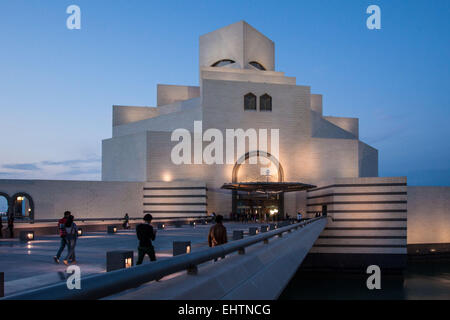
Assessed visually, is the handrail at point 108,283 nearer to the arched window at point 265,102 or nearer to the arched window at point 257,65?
the arched window at point 265,102

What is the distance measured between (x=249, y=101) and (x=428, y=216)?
2361cm

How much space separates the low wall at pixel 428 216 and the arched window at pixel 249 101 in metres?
19.7

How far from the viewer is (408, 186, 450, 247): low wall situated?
48.4 m

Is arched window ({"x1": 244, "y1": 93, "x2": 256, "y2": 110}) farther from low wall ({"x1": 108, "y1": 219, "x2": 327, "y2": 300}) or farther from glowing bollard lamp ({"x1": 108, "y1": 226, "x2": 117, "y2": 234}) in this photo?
low wall ({"x1": 108, "y1": 219, "x2": 327, "y2": 300})

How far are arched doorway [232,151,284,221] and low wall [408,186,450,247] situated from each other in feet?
46.4

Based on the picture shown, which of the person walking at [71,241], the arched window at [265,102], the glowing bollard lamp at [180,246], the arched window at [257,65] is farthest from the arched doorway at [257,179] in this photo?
the glowing bollard lamp at [180,246]

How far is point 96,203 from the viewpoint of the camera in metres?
44.4

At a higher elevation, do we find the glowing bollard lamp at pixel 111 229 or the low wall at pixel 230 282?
the low wall at pixel 230 282

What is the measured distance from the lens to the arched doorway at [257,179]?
51.3 metres

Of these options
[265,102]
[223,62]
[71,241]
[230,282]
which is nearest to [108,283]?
[230,282]

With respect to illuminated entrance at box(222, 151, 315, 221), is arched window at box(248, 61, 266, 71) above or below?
above

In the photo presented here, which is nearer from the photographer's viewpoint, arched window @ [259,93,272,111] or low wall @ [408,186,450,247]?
low wall @ [408,186,450,247]

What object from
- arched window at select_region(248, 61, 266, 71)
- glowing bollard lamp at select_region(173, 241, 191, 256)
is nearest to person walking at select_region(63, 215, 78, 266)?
glowing bollard lamp at select_region(173, 241, 191, 256)

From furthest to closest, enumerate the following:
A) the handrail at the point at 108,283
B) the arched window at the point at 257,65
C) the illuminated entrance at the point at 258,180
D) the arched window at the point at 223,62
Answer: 1. the arched window at the point at 257,65
2. the arched window at the point at 223,62
3. the illuminated entrance at the point at 258,180
4. the handrail at the point at 108,283
